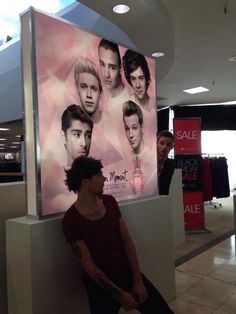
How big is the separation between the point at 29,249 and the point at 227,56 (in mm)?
4798

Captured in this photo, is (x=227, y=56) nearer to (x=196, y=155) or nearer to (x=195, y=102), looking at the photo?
(x=196, y=155)

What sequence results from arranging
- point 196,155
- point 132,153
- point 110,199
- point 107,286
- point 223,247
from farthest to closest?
point 196,155
point 223,247
point 132,153
point 110,199
point 107,286

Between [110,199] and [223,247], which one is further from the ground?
[110,199]

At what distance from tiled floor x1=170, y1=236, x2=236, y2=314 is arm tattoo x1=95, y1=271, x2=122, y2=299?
4.25 feet

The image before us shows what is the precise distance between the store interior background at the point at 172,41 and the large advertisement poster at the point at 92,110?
311 millimetres

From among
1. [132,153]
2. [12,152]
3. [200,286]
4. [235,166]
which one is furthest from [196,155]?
[12,152]

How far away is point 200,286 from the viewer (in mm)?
3180

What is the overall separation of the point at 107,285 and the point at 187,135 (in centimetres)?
433

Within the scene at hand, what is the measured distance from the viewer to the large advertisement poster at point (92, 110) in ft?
6.22

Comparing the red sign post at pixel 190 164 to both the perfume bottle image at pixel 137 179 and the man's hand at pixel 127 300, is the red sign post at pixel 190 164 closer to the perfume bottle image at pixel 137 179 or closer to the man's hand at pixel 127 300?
the perfume bottle image at pixel 137 179

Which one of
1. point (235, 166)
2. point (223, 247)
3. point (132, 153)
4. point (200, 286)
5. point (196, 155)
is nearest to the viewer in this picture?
point (132, 153)

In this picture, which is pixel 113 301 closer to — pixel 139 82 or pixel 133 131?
pixel 133 131

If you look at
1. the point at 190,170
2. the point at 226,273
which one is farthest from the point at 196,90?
the point at 226,273

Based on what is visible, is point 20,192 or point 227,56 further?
point 227,56
